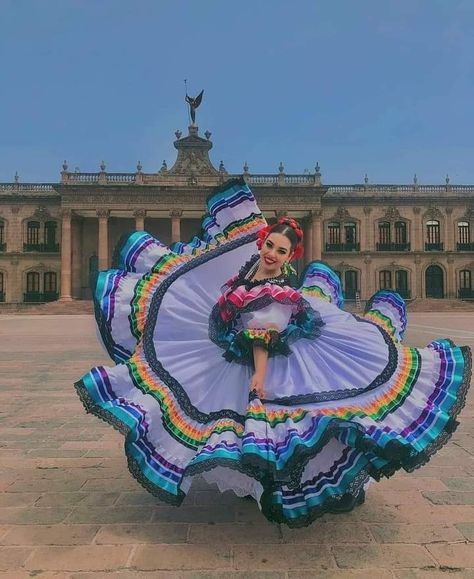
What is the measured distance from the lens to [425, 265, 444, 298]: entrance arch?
1778 inches

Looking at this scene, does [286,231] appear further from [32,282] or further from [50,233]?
[32,282]

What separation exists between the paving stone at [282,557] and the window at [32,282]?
Result: 43.7 m

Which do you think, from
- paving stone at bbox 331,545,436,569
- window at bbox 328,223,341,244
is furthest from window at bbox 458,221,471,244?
paving stone at bbox 331,545,436,569

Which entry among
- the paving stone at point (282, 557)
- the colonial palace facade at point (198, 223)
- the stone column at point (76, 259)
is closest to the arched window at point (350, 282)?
the colonial palace facade at point (198, 223)

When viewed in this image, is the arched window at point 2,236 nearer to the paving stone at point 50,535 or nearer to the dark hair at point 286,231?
the paving stone at point 50,535

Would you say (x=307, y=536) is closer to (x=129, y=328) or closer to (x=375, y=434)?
(x=375, y=434)

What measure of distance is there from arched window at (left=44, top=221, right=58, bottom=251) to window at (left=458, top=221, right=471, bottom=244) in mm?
34130

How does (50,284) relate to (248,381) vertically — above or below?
above

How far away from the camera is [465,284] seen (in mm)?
45344

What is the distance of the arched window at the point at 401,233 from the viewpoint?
4472 centimetres

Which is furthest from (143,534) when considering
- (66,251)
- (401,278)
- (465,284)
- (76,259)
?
(465,284)

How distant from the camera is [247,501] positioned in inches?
129

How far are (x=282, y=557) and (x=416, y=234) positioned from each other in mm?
45091

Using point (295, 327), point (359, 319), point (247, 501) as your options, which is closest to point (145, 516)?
point (247, 501)
